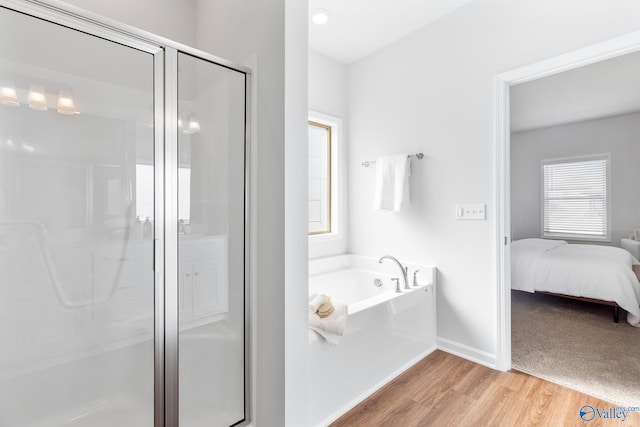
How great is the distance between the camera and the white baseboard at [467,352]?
7.33 ft

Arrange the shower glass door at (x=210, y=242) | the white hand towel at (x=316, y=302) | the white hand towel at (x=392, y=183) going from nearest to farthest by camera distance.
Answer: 1. the shower glass door at (x=210, y=242)
2. the white hand towel at (x=316, y=302)
3. the white hand towel at (x=392, y=183)

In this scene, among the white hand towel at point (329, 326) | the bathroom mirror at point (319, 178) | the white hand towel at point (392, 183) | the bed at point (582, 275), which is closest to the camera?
the white hand towel at point (329, 326)

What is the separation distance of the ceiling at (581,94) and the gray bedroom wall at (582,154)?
25 cm

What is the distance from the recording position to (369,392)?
1.92m

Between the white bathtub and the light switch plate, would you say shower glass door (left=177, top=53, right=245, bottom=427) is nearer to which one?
the white bathtub

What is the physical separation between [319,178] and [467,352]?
1981mm

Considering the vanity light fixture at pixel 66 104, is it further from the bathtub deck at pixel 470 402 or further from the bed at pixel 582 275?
the bed at pixel 582 275

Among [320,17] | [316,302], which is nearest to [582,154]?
[320,17]

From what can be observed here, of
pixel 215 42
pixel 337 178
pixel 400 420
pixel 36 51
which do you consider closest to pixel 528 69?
pixel 337 178

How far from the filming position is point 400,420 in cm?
169

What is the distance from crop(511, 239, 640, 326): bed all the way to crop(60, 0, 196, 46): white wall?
395cm

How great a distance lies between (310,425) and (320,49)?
3.02m

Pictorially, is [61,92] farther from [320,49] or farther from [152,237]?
[320,49]

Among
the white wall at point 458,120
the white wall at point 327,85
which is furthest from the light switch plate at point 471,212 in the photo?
the white wall at point 327,85
